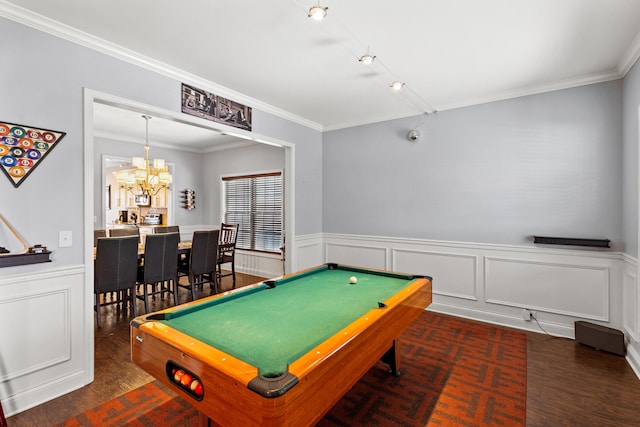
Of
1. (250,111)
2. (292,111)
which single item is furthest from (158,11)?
(292,111)

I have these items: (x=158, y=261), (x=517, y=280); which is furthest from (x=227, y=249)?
(x=517, y=280)

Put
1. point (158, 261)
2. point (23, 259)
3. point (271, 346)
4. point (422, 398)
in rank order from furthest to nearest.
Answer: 1. point (158, 261)
2. point (422, 398)
3. point (23, 259)
4. point (271, 346)

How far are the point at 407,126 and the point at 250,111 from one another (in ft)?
6.98

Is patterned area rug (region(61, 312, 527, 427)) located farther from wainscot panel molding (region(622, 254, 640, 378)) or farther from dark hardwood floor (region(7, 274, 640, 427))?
wainscot panel molding (region(622, 254, 640, 378))

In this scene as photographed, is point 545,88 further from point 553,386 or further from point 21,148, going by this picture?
point 21,148

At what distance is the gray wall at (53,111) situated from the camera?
6.72 feet

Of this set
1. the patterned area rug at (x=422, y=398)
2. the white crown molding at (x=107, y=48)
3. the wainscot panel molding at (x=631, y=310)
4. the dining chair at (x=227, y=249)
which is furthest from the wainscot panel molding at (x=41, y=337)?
the wainscot panel molding at (x=631, y=310)

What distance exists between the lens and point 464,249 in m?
3.81

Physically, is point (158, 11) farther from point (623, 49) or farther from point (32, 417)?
point (623, 49)

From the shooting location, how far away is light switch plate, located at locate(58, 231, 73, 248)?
225 cm

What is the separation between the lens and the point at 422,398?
2160mm

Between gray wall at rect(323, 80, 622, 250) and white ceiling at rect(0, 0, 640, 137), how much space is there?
33 cm

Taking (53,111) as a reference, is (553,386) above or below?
below

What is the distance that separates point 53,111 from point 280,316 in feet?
7.22
